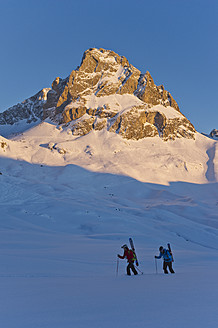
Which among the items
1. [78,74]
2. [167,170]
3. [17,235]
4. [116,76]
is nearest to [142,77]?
[116,76]

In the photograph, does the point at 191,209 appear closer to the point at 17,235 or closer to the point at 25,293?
the point at 17,235

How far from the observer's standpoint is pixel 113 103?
382 feet

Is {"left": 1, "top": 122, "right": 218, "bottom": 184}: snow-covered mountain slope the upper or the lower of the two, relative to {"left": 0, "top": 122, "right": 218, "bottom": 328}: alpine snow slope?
upper

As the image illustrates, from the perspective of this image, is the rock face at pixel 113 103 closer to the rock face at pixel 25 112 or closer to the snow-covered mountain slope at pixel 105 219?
the snow-covered mountain slope at pixel 105 219

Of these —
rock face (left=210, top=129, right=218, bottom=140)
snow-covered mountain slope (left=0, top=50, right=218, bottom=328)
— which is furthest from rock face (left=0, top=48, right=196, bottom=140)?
rock face (left=210, top=129, right=218, bottom=140)

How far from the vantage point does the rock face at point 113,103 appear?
10850 centimetres

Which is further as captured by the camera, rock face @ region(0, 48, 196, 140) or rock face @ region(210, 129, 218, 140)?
rock face @ region(210, 129, 218, 140)

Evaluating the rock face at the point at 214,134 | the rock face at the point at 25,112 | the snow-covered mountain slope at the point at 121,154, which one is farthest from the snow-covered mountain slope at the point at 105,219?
the rock face at the point at 25,112

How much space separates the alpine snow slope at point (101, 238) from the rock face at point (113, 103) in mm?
15828

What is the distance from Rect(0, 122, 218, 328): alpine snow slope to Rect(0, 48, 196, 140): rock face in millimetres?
15828

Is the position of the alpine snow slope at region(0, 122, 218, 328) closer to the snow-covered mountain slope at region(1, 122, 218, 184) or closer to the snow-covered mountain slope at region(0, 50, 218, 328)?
the snow-covered mountain slope at region(0, 50, 218, 328)

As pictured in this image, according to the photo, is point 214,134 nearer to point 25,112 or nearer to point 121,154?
point 121,154

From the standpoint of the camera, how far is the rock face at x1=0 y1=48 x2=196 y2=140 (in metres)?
108

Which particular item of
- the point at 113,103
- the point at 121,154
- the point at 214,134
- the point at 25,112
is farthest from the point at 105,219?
the point at 25,112
